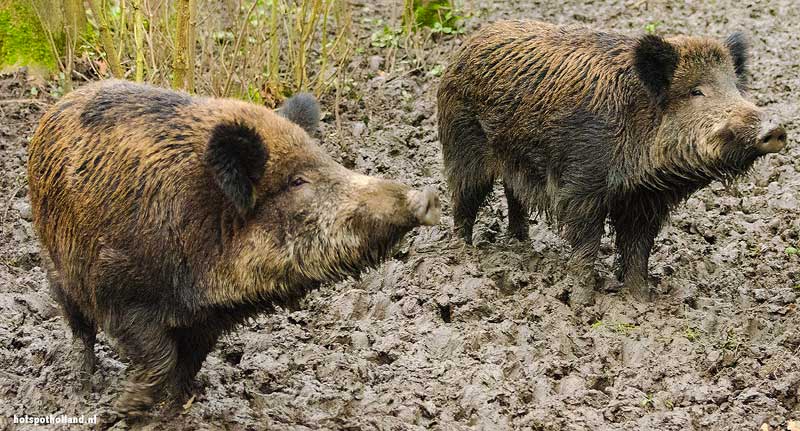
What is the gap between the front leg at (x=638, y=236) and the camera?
672 centimetres

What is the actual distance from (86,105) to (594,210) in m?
3.27

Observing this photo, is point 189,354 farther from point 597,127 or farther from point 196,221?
point 597,127

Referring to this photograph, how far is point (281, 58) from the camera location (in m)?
10.4

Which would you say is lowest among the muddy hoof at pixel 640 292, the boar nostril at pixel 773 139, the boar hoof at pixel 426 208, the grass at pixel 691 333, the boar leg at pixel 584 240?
the muddy hoof at pixel 640 292

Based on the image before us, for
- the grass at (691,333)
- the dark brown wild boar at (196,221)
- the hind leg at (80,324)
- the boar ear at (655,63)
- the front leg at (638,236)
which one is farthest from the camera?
the front leg at (638,236)

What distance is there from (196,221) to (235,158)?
0.40m

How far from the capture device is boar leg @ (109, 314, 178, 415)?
473 cm

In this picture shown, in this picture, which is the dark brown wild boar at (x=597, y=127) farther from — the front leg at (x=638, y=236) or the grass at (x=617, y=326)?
the grass at (x=617, y=326)

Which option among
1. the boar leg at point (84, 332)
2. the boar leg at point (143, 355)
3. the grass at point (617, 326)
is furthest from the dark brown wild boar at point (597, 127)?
the boar leg at point (84, 332)

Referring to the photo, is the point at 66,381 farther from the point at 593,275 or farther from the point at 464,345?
the point at 593,275

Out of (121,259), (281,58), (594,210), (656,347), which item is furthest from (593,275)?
(281,58)

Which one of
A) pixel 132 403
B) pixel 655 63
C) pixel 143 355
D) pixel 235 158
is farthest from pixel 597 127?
pixel 132 403

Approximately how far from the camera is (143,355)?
4773 mm

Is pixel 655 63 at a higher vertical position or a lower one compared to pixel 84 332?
higher
